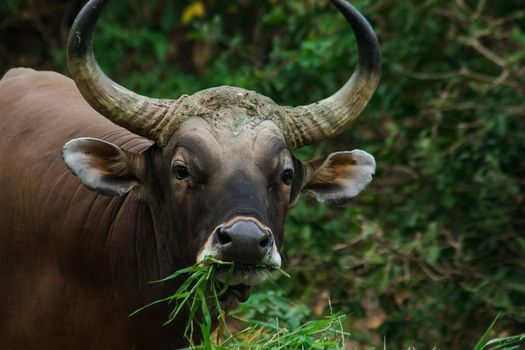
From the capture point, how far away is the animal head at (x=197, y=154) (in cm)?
557

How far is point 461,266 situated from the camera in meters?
8.98

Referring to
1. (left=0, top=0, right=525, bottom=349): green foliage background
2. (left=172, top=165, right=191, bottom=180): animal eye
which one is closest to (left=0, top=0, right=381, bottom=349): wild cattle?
(left=172, top=165, right=191, bottom=180): animal eye

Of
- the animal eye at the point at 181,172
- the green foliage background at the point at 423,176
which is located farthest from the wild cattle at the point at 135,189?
the green foliage background at the point at 423,176

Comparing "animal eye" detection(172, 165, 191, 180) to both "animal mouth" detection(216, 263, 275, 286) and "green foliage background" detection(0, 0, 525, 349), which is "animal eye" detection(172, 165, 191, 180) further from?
"green foliage background" detection(0, 0, 525, 349)

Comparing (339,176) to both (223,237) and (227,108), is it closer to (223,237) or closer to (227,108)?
(227,108)

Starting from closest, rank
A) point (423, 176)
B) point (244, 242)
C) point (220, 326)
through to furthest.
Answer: point (244, 242) → point (220, 326) → point (423, 176)

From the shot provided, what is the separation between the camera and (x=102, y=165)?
5848 millimetres

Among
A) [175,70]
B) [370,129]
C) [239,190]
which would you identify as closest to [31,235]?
[239,190]

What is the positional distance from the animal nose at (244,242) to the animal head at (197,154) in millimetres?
100

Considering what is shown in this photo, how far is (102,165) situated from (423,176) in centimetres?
395

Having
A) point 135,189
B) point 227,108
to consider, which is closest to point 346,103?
point 227,108

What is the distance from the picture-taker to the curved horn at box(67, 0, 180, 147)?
573 centimetres

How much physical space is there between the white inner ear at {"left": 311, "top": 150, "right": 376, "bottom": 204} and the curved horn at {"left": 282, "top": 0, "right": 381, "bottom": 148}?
6.8 inches

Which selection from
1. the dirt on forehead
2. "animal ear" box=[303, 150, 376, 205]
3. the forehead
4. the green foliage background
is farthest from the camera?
the green foliage background
